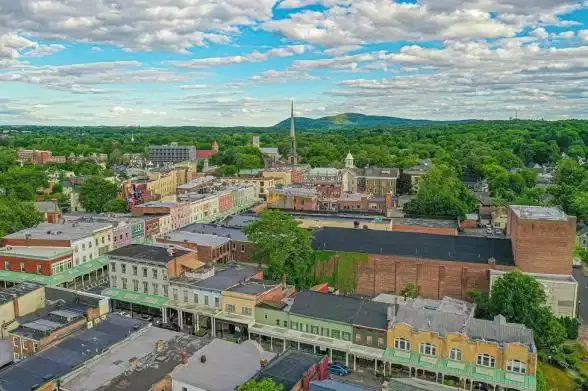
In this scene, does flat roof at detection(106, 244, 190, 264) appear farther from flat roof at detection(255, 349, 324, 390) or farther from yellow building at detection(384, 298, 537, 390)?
yellow building at detection(384, 298, 537, 390)

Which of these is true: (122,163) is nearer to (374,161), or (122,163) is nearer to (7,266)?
(374,161)

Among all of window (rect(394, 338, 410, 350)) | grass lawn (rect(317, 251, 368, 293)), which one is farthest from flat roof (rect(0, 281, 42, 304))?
window (rect(394, 338, 410, 350))

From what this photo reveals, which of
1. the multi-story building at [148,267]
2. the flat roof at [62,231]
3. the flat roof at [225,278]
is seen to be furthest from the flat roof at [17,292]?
the flat roof at [62,231]

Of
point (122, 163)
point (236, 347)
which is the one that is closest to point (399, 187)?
point (236, 347)

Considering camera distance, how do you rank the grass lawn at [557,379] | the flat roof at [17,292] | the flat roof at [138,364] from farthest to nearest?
1. the flat roof at [17,292]
2. the grass lawn at [557,379]
3. the flat roof at [138,364]

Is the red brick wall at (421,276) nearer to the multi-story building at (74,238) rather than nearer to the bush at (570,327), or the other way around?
the bush at (570,327)

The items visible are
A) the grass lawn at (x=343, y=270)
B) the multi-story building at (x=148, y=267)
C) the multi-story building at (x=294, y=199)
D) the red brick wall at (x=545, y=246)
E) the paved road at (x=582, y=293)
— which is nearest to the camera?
the multi-story building at (x=148, y=267)
